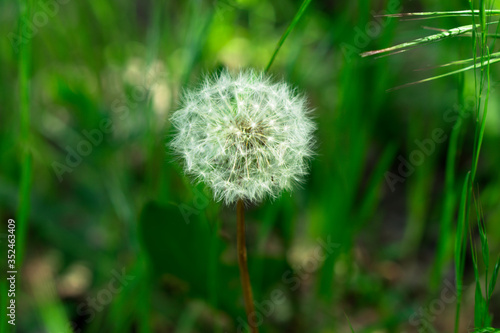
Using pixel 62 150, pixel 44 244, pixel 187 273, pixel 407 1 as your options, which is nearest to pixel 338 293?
pixel 187 273

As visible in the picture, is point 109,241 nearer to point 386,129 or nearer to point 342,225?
point 342,225

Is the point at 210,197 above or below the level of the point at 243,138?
below

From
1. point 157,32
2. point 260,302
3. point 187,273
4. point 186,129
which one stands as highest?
point 157,32

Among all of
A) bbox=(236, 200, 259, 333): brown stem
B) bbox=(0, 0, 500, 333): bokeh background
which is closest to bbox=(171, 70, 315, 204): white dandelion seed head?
bbox=(236, 200, 259, 333): brown stem

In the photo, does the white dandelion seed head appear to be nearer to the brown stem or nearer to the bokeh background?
the brown stem

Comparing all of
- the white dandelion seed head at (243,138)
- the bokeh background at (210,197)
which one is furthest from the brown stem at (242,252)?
the bokeh background at (210,197)
